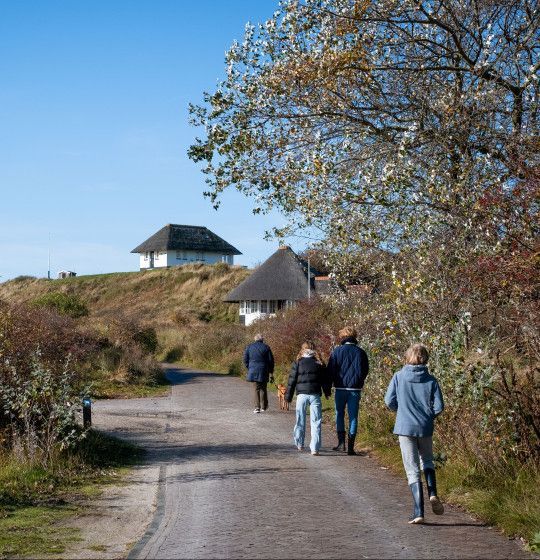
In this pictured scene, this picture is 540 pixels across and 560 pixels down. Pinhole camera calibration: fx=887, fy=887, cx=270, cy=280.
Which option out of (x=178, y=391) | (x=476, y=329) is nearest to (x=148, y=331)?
(x=178, y=391)

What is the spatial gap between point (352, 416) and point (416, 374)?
460 cm

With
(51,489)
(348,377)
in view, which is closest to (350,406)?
(348,377)

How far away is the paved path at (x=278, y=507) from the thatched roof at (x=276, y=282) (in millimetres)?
37882

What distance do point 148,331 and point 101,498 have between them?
84.0ft

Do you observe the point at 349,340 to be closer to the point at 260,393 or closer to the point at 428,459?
the point at 428,459

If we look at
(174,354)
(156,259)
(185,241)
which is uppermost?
(185,241)

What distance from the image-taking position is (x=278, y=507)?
9797mm

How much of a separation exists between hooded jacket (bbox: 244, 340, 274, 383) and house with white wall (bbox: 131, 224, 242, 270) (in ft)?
258

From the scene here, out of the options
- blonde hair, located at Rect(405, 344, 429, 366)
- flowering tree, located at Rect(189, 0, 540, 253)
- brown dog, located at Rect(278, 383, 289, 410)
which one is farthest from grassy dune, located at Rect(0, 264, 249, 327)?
blonde hair, located at Rect(405, 344, 429, 366)

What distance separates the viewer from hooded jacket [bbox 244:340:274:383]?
66.5 ft

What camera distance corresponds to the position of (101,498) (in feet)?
35.5

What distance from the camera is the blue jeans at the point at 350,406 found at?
1391 centimetres

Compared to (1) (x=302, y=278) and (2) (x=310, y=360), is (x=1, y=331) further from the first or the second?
(1) (x=302, y=278)

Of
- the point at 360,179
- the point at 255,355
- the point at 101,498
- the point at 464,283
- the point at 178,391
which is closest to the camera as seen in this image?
the point at 101,498
